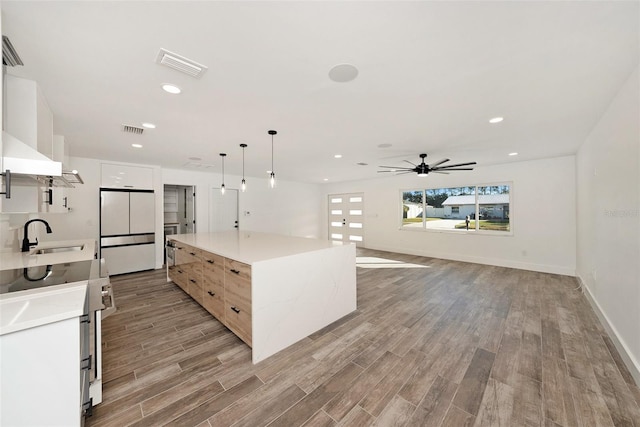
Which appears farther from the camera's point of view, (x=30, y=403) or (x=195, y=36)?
(x=195, y=36)

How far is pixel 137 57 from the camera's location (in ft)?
5.47

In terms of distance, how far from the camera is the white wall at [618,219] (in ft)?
6.37

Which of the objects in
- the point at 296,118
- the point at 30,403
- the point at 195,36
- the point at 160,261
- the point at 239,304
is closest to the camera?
the point at 30,403

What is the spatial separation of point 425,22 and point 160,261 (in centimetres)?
640

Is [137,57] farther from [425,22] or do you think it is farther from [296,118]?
[425,22]

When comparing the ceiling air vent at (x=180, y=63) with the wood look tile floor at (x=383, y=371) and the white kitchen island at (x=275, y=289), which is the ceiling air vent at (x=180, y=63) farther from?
the wood look tile floor at (x=383, y=371)

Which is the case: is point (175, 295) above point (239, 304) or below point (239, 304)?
below

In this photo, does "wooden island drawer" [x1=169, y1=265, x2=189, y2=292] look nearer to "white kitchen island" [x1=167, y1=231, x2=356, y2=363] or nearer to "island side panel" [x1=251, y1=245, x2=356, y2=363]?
"white kitchen island" [x1=167, y1=231, x2=356, y2=363]

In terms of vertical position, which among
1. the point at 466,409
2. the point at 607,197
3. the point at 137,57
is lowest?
the point at 466,409

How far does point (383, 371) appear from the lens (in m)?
1.98

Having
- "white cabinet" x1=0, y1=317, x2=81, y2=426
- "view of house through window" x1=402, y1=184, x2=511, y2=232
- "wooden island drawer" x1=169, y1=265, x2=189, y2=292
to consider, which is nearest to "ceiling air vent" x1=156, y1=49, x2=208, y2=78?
"white cabinet" x1=0, y1=317, x2=81, y2=426

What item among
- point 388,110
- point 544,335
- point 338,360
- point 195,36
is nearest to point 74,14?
point 195,36

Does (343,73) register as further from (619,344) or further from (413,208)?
(413,208)

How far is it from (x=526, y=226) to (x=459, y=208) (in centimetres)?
141
